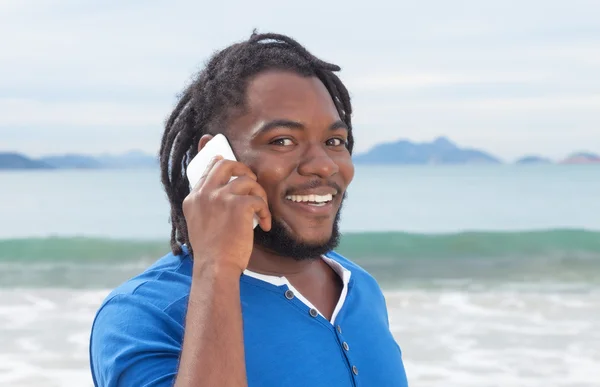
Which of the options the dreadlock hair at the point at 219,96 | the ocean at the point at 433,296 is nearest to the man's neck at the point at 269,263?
the dreadlock hair at the point at 219,96

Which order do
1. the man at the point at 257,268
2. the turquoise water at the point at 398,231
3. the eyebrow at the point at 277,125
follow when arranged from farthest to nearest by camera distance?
the turquoise water at the point at 398,231 < the eyebrow at the point at 277,125 < the man at the point at 257,268

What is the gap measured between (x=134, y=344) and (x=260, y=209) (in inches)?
15.6

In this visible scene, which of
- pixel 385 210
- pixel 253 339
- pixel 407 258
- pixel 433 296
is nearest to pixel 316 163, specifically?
pixel 253 339

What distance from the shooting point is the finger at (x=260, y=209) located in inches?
71.1

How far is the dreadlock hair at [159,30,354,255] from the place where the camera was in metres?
2.10

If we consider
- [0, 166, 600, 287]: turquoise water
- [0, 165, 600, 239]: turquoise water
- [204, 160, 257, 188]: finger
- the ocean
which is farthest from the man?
[0, 165, 600, 239]: turquoise water

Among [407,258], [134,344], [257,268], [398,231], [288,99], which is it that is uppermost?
[398,231]

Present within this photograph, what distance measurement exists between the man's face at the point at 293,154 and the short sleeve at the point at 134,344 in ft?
1.13

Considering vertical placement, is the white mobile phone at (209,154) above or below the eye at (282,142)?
below

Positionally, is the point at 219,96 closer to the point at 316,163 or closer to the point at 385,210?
the point at 316,163

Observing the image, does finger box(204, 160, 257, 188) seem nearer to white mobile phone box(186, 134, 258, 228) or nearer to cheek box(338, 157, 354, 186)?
white mobile phone box(186, 134, 258, 228)

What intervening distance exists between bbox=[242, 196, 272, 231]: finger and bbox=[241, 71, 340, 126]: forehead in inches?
9.7

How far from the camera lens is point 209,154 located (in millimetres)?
2000

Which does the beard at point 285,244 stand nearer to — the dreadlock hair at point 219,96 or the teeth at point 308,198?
the teeth at point 308,198
